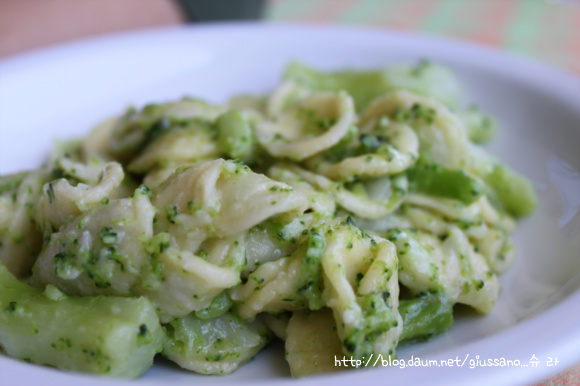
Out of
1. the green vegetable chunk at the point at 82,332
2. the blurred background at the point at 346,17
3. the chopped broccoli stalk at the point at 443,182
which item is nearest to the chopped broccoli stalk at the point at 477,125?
the chopped broccoli stalk at the point at 443,182

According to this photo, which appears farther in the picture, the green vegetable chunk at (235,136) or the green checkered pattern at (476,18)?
the green checkered pattern at (476,18)

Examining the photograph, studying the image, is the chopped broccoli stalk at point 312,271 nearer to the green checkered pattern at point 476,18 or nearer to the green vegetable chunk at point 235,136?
the green vegetable chunk at point 235,136

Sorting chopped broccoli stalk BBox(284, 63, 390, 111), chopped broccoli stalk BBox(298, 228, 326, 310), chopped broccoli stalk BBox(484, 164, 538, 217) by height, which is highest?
chopped broccoli stalk BBox(298, 228, 326, 310)

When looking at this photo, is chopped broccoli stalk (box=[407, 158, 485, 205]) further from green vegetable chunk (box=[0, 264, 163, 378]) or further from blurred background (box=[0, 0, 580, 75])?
blurred background (box=[0, 0, 580, 75])

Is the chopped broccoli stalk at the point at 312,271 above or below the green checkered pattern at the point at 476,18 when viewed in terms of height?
above

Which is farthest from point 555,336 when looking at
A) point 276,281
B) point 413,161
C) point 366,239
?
point 413,161

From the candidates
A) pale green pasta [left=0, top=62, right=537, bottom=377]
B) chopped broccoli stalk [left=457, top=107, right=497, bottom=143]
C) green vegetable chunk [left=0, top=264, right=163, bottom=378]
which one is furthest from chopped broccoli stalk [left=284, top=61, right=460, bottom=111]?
green vegetable chunk [left=0, top=264, right=163, bottom=378]

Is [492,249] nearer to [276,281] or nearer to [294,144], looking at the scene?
[294,144]
